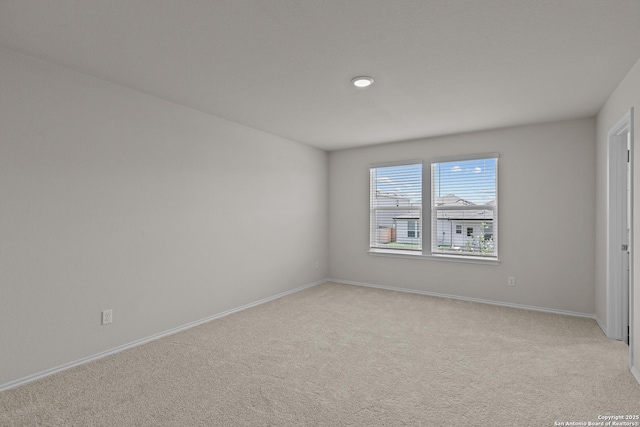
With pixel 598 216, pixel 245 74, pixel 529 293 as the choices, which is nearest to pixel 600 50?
pixel 598 216

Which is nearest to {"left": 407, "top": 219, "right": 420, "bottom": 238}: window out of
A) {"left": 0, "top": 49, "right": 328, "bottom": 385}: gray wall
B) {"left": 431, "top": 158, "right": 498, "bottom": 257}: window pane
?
{"left": 431, "top": 158, "right": 498, "bottom": 257}: window pane

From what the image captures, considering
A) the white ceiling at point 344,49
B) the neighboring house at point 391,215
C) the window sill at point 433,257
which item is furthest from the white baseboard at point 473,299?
the white ceiling at point 344,49

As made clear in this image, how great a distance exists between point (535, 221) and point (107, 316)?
16.5 feet

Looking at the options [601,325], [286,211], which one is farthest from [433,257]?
[286,211]

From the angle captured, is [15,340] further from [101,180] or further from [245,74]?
[245,74]

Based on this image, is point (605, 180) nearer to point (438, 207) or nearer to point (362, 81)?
point (438, 207)

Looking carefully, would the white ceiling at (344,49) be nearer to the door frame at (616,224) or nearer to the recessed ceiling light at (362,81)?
the recessed ceiling light at (362,81)

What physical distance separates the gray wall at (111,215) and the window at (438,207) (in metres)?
2.11

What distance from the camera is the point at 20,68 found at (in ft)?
7.99

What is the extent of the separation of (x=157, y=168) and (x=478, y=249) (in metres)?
4.37

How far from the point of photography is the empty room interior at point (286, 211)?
2094mm

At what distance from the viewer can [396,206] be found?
551cm

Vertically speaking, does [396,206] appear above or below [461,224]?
above

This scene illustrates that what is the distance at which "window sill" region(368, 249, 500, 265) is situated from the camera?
4.64m
